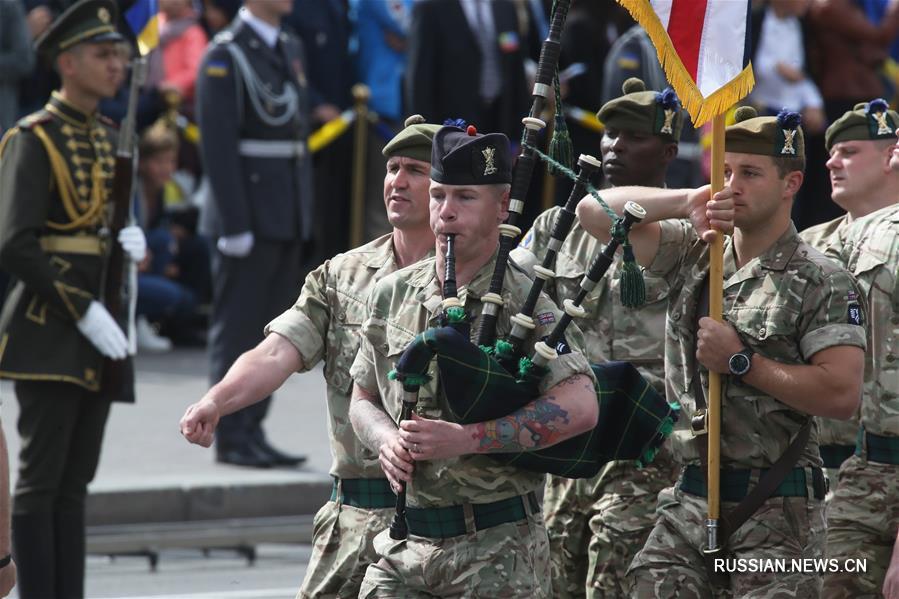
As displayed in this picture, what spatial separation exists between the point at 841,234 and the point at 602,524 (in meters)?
1.57

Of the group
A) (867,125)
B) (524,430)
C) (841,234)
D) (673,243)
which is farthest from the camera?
(867,125)

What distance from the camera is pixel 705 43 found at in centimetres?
612

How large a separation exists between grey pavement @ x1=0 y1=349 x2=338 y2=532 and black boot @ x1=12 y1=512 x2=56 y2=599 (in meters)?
2.08

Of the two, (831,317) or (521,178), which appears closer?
(521,178)

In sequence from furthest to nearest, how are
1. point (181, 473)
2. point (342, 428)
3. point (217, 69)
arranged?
point (217, 69) < point (181, 473) < point (342, 428)

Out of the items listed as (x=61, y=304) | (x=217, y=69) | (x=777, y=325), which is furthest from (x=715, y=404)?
(x=217, y=69)

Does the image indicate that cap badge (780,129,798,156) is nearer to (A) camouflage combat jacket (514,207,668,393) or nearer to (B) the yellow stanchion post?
(A) camouflage combat jacket (514,207,668,393)

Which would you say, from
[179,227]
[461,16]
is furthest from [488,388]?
[179,227]

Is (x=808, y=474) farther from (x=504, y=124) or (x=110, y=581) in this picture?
(x=504, y=124)

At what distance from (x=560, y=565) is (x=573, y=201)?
2.05 meters

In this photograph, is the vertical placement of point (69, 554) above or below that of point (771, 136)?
below

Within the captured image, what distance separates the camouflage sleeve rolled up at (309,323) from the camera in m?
6.27

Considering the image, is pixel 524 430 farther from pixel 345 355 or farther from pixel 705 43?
pixel 705 43

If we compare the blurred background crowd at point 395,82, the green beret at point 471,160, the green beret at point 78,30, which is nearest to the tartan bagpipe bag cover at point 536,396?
the green beret at point 471,160
